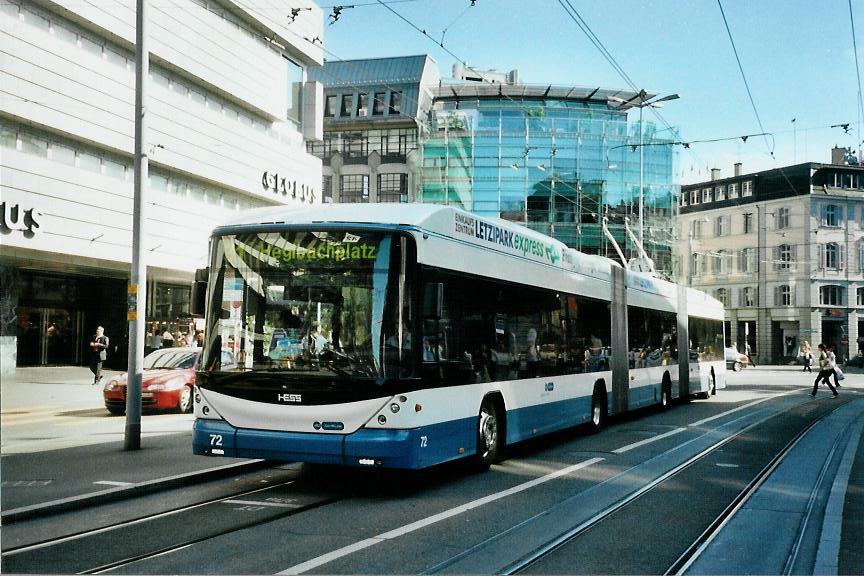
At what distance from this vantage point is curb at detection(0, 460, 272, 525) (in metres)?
7.88

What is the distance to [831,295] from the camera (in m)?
71.8

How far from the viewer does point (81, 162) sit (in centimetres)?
2681

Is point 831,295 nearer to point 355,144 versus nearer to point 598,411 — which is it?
point 355,144

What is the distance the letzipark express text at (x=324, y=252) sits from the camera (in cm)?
907

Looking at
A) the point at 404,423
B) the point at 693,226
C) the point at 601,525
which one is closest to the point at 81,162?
the point at 404,423

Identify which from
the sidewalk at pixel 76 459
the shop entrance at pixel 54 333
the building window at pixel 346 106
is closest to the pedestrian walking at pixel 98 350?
the shop entrance at pixel 54 333

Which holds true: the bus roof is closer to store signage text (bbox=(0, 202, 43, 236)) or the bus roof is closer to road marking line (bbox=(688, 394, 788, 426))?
road marking line (bbox=(688, 394, 788, 426))

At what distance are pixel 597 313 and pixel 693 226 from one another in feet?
230

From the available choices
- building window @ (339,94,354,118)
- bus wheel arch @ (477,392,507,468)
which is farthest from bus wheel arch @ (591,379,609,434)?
building window @ (339,94,354,118)

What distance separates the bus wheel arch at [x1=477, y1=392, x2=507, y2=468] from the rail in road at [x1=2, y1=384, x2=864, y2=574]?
34 centimetres

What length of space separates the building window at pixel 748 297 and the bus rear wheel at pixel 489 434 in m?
70.0

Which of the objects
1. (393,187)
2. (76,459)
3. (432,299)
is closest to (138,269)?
(76,459)

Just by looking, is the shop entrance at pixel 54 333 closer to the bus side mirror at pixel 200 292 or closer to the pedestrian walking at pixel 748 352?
the bus side mirror at pixel 200 292

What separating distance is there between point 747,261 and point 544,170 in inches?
1161
